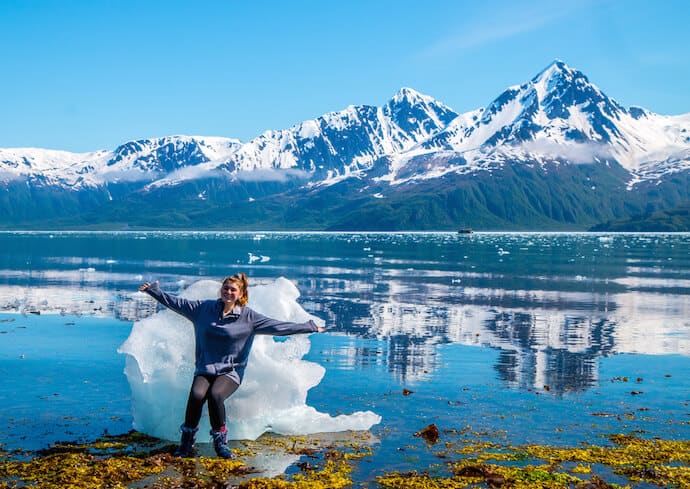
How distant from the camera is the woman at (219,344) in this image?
1339cm

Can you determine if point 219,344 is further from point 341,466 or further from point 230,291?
point 341,466

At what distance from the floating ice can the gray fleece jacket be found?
1173 millimetres

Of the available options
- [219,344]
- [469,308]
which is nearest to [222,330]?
[219,344]

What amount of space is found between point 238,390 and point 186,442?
1801mm

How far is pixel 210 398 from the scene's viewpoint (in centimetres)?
1345

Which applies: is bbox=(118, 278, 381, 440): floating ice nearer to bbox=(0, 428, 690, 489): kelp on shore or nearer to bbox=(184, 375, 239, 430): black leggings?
bbox=(0, 428, 690, 489): kelp on shore

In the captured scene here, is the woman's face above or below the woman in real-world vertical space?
above

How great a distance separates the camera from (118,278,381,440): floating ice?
48.7ft

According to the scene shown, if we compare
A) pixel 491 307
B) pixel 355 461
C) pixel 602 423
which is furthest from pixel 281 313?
pixel 491 307

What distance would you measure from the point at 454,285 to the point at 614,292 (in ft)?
37.3

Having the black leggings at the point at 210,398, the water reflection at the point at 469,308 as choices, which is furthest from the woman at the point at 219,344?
the water reflection at the point at 469,308

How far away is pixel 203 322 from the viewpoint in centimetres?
1380

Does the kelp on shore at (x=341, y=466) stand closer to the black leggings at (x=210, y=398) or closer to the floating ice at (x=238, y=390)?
the floating ice at (x=238, y=390)

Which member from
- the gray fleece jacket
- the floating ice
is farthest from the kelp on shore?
the gray fleece jacket
